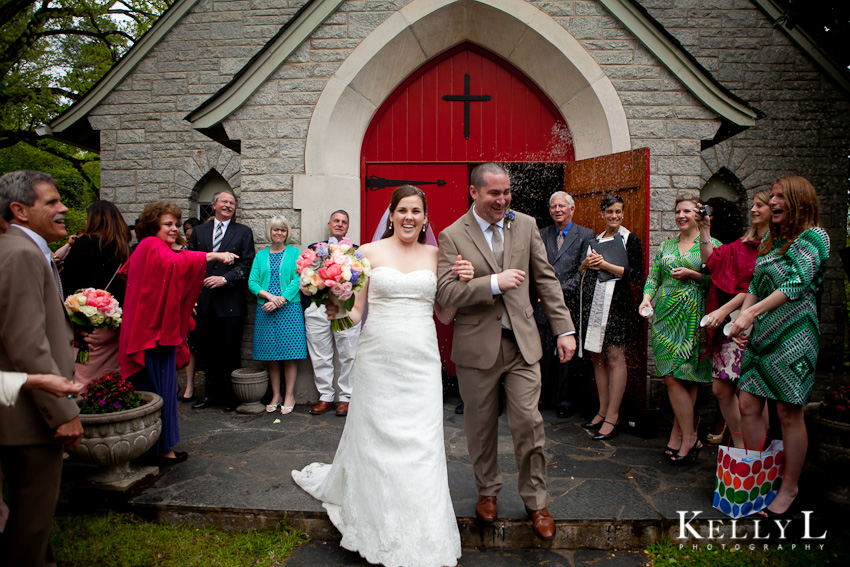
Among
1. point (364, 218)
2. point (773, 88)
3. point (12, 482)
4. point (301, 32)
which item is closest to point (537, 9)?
point (301, 32)

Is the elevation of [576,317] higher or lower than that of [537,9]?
lower

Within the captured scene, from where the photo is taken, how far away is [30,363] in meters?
2.40

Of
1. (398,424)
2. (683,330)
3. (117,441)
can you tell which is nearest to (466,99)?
(683,330)

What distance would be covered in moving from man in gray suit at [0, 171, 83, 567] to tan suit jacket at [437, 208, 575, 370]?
81.3 inches

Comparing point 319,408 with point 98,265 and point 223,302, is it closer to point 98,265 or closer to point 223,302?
point 223,302

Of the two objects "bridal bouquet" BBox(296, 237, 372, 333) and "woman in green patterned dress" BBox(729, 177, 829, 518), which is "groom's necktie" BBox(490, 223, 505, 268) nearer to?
"bridal bouquet" BBox(296, 237, 372, 333)

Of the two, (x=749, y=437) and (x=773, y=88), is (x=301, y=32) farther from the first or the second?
(x=773, y=88)

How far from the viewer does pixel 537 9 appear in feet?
19.9

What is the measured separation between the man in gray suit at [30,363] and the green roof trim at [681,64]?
5.71 metres

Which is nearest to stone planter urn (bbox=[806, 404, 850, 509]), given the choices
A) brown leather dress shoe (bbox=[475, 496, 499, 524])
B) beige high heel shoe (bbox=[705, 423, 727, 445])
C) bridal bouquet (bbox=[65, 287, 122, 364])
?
beige high heel shoe (bbox=[705, 423, 727, 445])

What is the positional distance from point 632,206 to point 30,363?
503 cm

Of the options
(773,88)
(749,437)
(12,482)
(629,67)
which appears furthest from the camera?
(773,88)

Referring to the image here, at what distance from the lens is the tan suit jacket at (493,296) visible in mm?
3305

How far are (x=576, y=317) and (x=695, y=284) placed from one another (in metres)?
1.35
